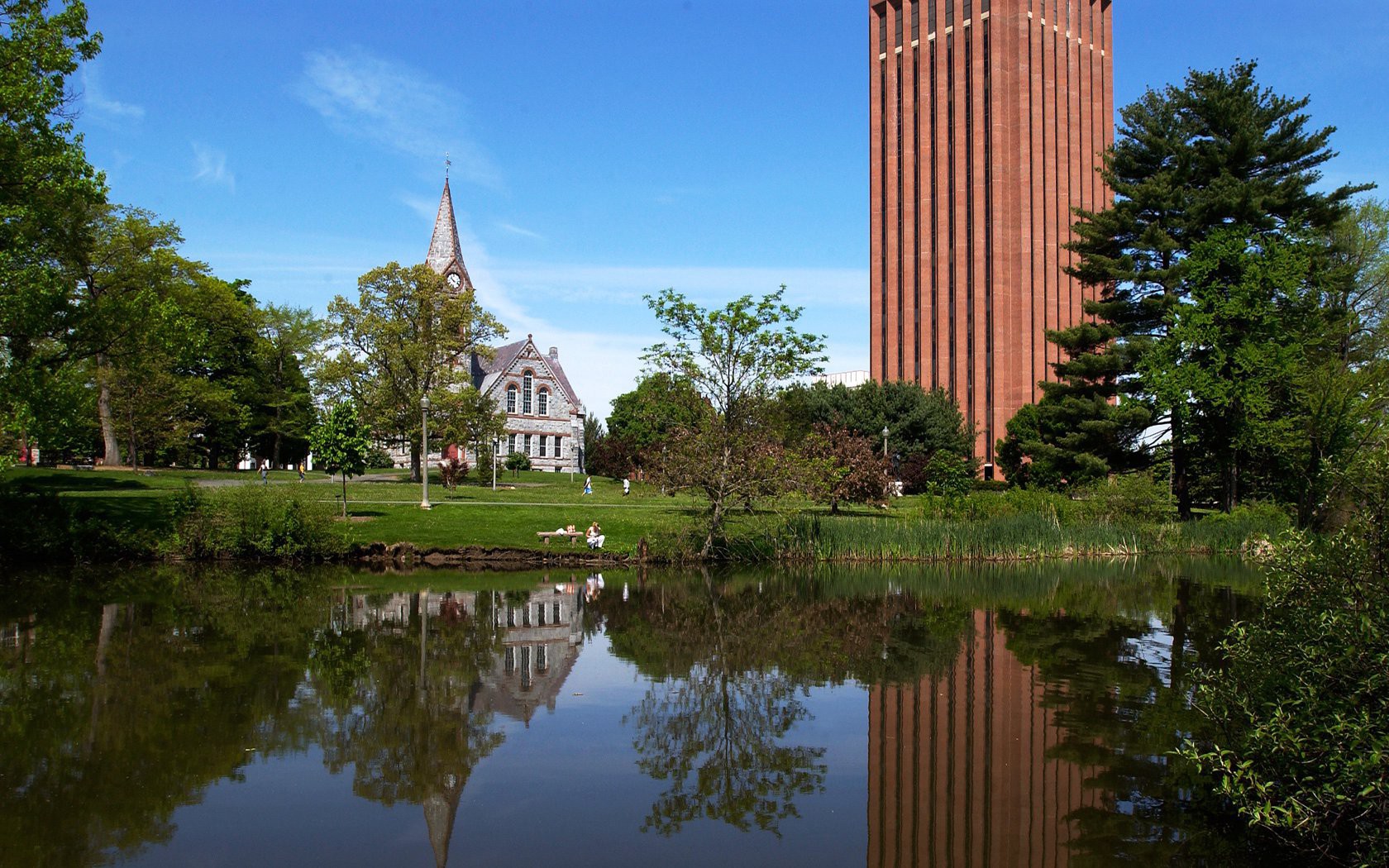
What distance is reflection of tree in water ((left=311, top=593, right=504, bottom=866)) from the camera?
314 inches

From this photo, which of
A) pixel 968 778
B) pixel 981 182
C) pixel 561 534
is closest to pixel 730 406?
pixel 561 534

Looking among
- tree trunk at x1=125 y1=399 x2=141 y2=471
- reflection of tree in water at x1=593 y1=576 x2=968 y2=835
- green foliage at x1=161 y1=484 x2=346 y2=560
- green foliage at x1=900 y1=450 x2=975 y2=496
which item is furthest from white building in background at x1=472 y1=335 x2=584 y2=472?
reflection of tree in water at x1=593 y1=576 x2=968 y2=835

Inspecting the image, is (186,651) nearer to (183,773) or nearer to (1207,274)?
(183,773)

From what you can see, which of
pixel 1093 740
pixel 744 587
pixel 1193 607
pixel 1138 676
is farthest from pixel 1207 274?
pixel 1093 740

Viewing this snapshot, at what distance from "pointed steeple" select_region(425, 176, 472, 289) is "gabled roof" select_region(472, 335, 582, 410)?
587cm

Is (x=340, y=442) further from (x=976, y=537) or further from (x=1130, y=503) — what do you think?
(x=1130, y=503)

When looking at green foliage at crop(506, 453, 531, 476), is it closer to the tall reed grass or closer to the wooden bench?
the wooden bench

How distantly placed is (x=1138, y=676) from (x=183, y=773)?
10.8m

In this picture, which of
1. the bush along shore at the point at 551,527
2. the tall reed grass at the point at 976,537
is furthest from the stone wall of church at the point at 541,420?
the tall reed grass at the point at 976,537

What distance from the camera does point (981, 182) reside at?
8331cm

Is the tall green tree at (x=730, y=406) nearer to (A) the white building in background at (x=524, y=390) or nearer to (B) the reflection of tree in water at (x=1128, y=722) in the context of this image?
(B) the reflection of tree in water at (x=1128, y=722)

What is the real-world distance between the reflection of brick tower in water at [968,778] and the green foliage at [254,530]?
20309 mm

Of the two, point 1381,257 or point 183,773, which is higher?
point 1381,257

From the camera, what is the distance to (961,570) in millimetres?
27453
